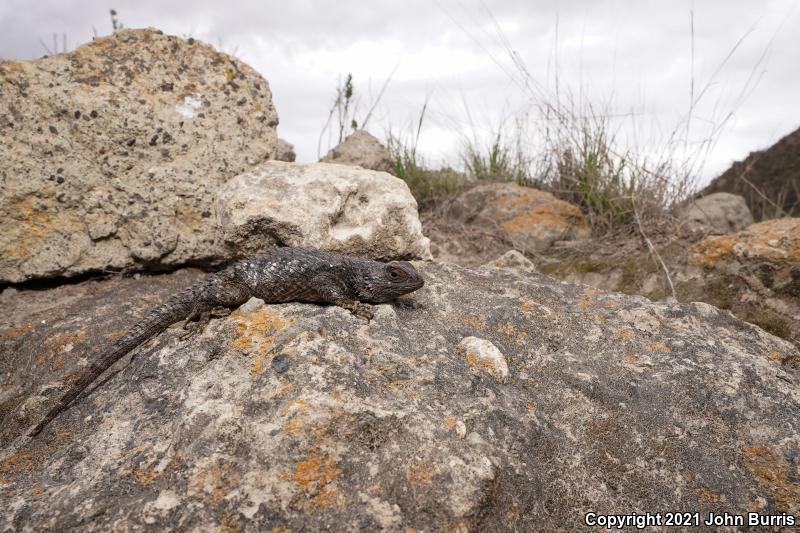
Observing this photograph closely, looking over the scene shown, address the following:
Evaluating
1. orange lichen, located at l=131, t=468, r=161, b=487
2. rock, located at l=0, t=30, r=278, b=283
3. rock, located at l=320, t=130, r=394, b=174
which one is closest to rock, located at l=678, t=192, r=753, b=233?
rock, located at l=320, t=130, r=394, b=174

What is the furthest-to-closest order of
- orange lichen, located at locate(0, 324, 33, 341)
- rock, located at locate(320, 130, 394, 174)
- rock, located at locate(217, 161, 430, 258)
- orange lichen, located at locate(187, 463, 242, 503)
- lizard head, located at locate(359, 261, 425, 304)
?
1. rock, located at locate(320, 130, 394, 174)
2. rock, located at locate(217, 161, 430, 258)
3. orange lichen, located at locate(0, 324, 33, 341)
4. lizard head, located at locate(359, 261, 425, 304)
5. orange lichen, located at locate(187, 463, 242, 503)

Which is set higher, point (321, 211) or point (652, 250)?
point (321, 211)

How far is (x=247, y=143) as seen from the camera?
4.76m

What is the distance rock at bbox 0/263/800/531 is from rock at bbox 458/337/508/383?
56mm

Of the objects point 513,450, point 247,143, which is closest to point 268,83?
point 247,143

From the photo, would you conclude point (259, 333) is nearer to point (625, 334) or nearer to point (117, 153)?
point (625, 334)

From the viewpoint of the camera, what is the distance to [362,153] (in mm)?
7258

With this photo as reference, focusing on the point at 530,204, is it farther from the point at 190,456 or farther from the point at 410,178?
the point at 190,456

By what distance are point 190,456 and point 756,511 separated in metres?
2.42

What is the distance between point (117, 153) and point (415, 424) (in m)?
3.38

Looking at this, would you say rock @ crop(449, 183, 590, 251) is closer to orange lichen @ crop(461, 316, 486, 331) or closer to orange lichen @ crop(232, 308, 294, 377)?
orange lichen @ crop(461, 316, 486, 331)

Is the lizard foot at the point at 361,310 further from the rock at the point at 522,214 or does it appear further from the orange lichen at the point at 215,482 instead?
the rock at the point at 522,214

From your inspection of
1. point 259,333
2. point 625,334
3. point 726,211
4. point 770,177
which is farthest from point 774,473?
point 770,177

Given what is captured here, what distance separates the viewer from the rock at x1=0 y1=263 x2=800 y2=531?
2145 mm
